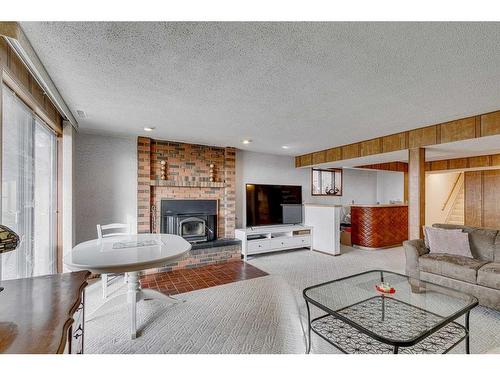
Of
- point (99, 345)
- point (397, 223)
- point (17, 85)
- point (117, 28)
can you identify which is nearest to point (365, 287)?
point (99, 345)

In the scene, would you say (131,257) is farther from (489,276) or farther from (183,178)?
(489,276)

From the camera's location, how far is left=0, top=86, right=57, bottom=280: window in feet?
5.83

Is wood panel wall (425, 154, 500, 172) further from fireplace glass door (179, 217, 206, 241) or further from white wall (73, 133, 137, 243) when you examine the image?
white wall (73, 133, 137, 243)

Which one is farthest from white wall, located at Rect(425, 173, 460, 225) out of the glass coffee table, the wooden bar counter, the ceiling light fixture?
the ceiling light fixture

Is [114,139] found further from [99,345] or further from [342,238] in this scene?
[342,238]

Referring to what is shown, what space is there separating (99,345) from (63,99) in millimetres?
2265

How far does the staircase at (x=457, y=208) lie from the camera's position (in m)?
6.72

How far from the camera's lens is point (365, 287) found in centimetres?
238

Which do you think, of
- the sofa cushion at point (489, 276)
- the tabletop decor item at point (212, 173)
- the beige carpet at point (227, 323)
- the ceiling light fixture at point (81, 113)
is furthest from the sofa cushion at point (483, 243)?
the ceiling light fixture at point (81, 113)

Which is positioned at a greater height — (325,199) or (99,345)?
(325,199)

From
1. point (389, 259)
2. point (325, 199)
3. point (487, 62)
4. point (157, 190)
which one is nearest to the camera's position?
point (487, 62)

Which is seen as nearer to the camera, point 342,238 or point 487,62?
point 487,62

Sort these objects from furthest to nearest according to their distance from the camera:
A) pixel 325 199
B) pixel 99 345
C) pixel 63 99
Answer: pixel 325 199, pixel 63 99, pixel 99 345

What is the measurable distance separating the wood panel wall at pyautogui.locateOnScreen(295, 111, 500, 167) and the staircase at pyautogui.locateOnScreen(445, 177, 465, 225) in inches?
188
